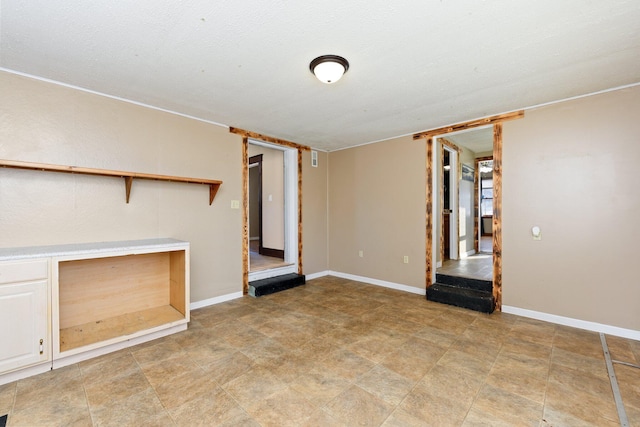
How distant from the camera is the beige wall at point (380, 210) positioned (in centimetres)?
423

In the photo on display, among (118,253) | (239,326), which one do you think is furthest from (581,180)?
(118,253)

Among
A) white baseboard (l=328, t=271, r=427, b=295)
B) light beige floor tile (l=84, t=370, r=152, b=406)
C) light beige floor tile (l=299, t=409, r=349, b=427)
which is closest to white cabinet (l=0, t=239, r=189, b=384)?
light beige floor tile (l=84, t=370, r=152, b=406)

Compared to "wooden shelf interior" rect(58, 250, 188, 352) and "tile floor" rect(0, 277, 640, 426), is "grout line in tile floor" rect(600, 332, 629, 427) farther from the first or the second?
"wooden shelf interior" rect(58, 250, 188, 352)

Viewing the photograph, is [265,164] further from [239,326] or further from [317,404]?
[317,404]

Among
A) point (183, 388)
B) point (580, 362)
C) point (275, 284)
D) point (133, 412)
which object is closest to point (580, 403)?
point (580, 362)

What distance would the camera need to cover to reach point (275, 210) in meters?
5.71

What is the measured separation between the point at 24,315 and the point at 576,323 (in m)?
5.11

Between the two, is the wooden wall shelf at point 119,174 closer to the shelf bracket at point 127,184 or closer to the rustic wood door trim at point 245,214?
the shelf bracket at point 127,184

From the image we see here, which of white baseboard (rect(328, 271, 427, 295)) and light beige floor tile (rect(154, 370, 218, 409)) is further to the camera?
white baseboard (rect(328, 271, 427, 295))

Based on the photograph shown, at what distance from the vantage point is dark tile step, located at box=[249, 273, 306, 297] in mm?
4008

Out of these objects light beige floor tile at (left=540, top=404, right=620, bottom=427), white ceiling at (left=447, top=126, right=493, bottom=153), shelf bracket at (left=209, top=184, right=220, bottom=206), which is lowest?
light beige floor tile at (left=540, top=404, right=620, bottom=427)

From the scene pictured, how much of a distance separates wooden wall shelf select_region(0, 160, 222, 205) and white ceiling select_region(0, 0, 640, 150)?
826 mm

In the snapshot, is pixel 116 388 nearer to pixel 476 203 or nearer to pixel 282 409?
pixel 282 409

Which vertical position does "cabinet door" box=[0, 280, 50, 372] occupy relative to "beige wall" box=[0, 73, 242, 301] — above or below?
below
